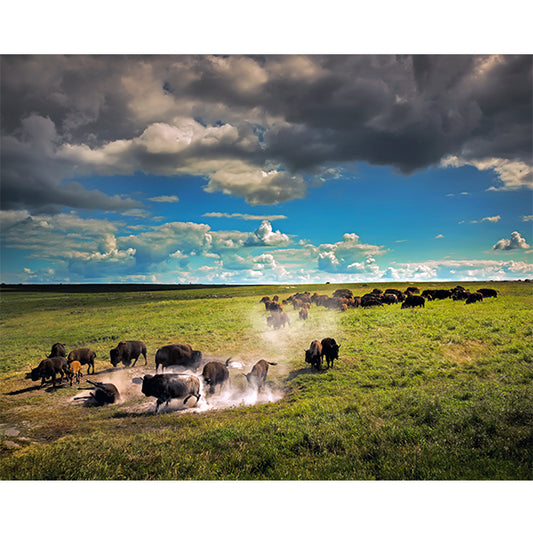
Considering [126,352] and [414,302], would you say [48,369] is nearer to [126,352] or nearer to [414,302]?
[126,352]

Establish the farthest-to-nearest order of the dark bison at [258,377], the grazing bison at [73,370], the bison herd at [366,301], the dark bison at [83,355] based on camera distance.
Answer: the bison herd at [366,301] → the dark bison at [83,355] → the grazing bison at [73,370] → the dark bison at [258,377]

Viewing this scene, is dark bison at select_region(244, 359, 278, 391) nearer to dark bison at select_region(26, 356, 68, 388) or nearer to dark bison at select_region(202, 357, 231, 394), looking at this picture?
dark bison at select_region(202, 357, 231, 394)

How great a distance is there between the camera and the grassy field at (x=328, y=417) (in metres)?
6.52

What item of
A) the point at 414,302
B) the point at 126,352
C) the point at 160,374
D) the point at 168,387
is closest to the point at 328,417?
the point at 168,387

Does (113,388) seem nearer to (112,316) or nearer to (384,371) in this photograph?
(384,371)

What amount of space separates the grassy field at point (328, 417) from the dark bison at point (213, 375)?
2.00 ft

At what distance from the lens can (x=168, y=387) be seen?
1223 cm

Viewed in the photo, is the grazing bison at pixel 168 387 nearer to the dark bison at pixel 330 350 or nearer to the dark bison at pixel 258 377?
the dark bison at pixel 258 377

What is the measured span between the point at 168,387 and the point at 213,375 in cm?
220

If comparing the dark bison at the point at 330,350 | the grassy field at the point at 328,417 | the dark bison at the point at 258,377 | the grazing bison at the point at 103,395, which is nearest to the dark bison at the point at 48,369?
the grassy field at the point at 328,417

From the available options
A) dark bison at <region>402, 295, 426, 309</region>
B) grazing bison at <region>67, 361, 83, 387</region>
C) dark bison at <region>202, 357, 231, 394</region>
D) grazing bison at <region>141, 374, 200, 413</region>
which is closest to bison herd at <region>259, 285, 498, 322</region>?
dark bison at <region>402, 295, 426, 309</region>

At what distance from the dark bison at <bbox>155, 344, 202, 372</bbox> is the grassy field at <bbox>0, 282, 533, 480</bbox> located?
52.6 inches

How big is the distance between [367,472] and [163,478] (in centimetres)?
451

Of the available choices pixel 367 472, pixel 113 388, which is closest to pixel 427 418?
pixel 367 472
